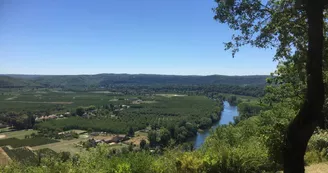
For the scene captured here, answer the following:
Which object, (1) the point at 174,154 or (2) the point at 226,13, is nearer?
(2) the point at 226,13

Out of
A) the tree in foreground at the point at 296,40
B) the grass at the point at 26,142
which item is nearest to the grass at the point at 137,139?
the grass at the point at 26,142

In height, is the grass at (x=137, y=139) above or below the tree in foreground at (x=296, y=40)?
below

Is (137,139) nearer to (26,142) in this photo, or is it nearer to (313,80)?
(26,142)

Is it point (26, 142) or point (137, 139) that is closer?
point (26, 142)

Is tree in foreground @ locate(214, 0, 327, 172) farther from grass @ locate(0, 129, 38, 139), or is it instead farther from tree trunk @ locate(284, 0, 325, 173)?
grass @ locate(0, 129, 38, 139)

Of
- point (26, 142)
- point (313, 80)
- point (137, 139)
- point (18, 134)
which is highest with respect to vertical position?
point (313, 80)

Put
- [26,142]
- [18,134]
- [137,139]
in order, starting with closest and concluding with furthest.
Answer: [26,142] < [137,139] < [18,134]

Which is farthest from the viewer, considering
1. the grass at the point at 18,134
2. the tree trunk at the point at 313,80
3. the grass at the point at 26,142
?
the grass at the point at 18,134

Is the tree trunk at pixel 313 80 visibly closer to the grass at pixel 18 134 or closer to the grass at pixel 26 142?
the grass at pixel 26 142

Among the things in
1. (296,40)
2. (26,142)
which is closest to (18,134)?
(26,142)

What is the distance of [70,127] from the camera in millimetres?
70312

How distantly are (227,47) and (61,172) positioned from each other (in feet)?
13.0

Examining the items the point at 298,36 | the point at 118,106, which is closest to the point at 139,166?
the point at 298,36

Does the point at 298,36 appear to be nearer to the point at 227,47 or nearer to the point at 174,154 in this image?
the point at 227,47
